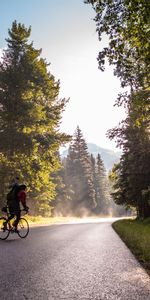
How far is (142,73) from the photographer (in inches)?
497

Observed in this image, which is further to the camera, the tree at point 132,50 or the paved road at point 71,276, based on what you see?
the tree at point 132,50

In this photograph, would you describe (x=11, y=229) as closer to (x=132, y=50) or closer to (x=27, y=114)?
(x=132, y=50)

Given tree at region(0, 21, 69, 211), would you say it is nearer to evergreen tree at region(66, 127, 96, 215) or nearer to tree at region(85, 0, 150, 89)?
tree at region(85, 0, 150, 89)

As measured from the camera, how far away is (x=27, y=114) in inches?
1077

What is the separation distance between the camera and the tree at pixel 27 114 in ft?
89.7

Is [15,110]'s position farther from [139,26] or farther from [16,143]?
[139,26]

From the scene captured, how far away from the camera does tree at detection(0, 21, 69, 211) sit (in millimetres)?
27328

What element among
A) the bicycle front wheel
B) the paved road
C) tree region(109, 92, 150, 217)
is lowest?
the paved road

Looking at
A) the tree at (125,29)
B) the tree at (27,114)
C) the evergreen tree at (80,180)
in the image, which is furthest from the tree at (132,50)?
the evergreen tree at (80,180)

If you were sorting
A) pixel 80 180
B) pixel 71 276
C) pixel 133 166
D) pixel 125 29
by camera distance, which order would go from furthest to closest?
pixel 80 180 → pixel 133 166 → pixel 125 29 → pixel 71 276

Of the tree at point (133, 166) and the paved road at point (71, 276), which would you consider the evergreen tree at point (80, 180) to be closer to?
the tree at point (133, 166)

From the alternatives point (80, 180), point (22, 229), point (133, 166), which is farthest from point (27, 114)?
point (80, 180)

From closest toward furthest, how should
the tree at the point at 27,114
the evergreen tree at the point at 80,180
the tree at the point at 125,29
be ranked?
the tree at the point at 125,29 → the tree at the point at 27,114 → the evergreen tree at the point at 80,180

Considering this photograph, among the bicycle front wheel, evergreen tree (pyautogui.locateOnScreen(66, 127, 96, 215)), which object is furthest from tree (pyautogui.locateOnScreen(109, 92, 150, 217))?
evergreen tree (pyautogui.locateOnScreen(66, 127, 96, 215))
